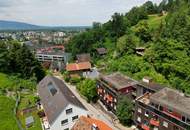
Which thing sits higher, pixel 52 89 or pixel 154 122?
pixel 52 89

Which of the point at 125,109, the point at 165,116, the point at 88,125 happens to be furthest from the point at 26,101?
the point at 165,116

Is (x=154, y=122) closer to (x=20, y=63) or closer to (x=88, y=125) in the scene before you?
(x=88, y=125)

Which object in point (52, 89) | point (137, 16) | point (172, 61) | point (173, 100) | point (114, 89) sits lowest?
point (52, 89)

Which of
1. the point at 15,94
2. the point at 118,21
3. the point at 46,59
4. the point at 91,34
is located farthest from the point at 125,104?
the point at 46,59

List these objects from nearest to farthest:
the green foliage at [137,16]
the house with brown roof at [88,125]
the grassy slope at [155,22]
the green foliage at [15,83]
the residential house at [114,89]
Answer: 1. the house with brown roof at [88,125]
2. the residential house at [114,89]
3. the green foliage at [15,83]
4. the grassy slope at [155,22]
5. the green foliage at [137,16]

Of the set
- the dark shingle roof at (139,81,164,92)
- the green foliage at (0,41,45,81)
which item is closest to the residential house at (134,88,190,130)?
the dark shingle roof at (139,81,164,92)

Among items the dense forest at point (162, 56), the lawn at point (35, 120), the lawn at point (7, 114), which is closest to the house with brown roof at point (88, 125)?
the lawn at point (35, 120)

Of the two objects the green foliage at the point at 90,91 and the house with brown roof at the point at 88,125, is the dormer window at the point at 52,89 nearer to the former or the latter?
the green foliage at the point at 90,91
